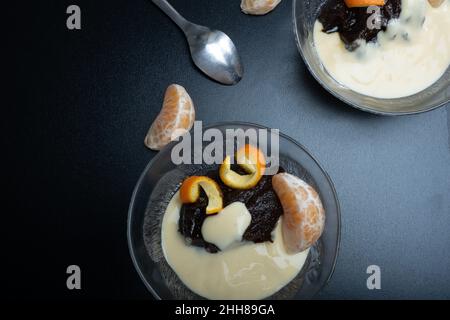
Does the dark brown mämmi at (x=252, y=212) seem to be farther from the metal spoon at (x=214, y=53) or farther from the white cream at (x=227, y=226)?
the metal spoon at (x=214, y=53)

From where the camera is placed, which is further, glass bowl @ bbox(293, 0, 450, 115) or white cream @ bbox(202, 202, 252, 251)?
glass bowl @ bbox(293, 0, 450, 115)

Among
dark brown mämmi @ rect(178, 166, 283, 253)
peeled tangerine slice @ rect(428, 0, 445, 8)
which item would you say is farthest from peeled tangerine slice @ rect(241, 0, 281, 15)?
dark brown mämmi @ rect(178, 166, 283, 253)

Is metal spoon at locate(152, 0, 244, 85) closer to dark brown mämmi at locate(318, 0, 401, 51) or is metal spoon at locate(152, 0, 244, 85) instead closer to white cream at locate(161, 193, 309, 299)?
dark brown mämmi at locate(318, 0, 401, 51)

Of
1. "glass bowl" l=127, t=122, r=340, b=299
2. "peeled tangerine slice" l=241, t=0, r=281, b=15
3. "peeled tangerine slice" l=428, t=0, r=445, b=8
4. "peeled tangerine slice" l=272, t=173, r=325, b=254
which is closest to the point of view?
"peeled tangerine slice" l=272, t=173, r=325, b=254

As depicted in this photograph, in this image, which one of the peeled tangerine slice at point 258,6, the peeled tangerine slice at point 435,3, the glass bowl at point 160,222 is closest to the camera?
the glass bowl at point 160,222

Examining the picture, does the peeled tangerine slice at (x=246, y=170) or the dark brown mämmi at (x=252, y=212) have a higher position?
the peeled tangerine slice at (x=246, y=170)

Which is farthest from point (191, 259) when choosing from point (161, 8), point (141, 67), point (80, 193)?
point (161, 8)

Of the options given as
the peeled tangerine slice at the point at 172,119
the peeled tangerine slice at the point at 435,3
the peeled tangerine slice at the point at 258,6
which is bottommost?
the peeled tangerine slice at the point at 172,119

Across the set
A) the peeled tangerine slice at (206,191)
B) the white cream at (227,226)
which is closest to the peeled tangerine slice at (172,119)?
the peeled tangerine slice at (206,191)
